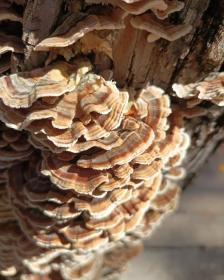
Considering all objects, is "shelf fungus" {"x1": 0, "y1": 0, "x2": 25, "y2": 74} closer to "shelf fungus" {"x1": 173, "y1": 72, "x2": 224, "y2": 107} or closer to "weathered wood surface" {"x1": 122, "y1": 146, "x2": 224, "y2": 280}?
"shelf fungus" {"x1": 173, "y1": 72, "x2": 224, "y2": 107}

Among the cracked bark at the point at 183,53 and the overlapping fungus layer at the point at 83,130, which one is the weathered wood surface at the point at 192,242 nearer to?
the overlapping fungus layer at the point at 83,130

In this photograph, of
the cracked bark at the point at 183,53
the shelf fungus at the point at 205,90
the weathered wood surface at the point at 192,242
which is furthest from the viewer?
the weathered wood surface at the point at 192,242

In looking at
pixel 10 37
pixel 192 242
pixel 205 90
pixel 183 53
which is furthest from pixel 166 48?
pixel 192 242

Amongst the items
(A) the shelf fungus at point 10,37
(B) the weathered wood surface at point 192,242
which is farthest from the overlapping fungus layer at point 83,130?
(B) the weathered wood surface at point 192,242

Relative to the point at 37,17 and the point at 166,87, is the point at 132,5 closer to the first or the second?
the point at 37,17

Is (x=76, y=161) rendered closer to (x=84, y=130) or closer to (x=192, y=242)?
(x=84, y=130)
